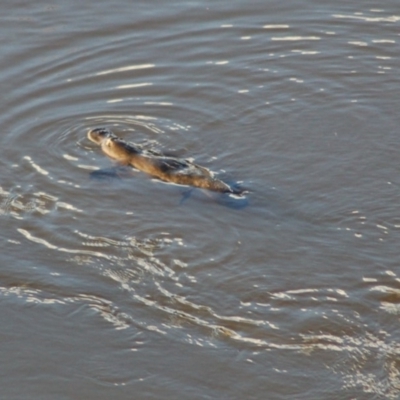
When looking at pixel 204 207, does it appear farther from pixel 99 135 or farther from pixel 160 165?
pixel 99 135

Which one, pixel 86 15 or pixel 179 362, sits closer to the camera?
pixel 179 362

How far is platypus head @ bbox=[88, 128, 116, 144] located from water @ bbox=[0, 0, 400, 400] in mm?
75

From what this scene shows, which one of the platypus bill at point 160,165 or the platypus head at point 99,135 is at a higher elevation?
the platypus head at point 99,135

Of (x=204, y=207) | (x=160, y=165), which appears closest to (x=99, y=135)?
(x=160, y=165)

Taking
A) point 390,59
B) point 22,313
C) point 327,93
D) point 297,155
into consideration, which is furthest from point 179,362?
point 390,59

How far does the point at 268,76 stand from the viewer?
29.0ft

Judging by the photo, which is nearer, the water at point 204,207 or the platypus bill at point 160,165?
the water at point 204,207

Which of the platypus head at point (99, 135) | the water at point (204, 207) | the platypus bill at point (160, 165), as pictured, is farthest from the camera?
the platypus head at point (99, 135)

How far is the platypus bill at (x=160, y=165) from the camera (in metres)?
7.35

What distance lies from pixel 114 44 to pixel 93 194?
8.28 ft

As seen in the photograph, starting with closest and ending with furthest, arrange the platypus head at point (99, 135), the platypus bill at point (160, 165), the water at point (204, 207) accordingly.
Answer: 1. the water at point (204, 207)
2. the platypus bill at point (160, 165)
3. the platypus head at point (99, 135)

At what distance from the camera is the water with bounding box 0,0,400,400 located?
5.84 metres

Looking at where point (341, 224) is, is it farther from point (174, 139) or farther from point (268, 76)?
point (268, 76)

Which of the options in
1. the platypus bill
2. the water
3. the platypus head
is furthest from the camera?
the platypus head
